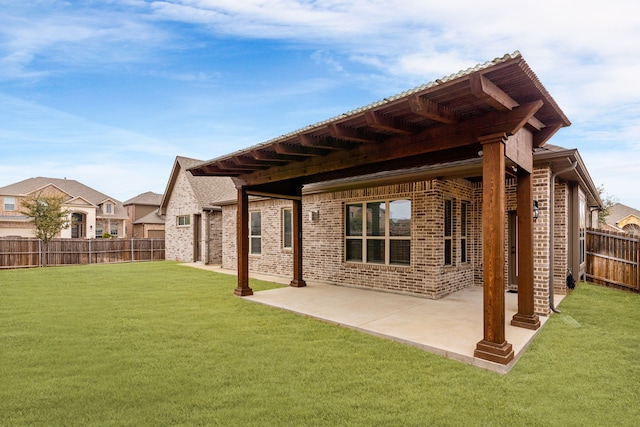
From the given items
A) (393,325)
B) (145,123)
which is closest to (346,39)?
(393,325)

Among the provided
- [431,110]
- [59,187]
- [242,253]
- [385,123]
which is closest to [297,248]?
[242,253]

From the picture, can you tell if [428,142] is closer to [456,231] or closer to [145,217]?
[456,231]

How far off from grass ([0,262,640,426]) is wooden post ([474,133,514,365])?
309mm

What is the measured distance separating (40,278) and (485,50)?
17.1 metres

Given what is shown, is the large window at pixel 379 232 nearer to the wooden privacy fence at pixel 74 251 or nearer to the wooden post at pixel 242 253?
the wooden post at pixel 242 253

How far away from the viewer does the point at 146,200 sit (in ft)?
111

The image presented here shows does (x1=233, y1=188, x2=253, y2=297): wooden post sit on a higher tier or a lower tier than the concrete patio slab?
higher

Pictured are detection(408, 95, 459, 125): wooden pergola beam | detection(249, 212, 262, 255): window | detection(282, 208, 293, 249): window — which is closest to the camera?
detection(408, 95, 459, 125): wooden pergola beam

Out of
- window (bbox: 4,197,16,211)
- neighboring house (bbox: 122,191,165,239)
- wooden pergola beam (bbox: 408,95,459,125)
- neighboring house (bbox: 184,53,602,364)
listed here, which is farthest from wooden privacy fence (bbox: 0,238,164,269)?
wooden pergola beam (bbox: 408,95,459,125)

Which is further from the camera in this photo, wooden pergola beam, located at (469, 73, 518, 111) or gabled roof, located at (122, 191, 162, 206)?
gabled roof, located at (122, 191, 162, 206)

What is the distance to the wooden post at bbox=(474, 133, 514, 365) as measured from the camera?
3895 mm

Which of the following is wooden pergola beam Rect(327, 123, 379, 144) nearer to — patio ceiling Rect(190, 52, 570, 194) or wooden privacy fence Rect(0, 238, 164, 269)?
patio ceiling Rect(190, 52, 570, 194)

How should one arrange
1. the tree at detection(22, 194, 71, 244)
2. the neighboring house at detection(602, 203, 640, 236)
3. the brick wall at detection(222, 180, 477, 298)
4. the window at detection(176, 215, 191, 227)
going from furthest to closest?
the neighboring house at detection(602, 203, 640, 236) → the tree at detection(22, 194, 71, 244) → the window at detection(176, 215, 191, 227) → the brick wall at detection(222, 180, 477, 298)

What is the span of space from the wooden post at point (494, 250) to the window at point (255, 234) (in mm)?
9419
